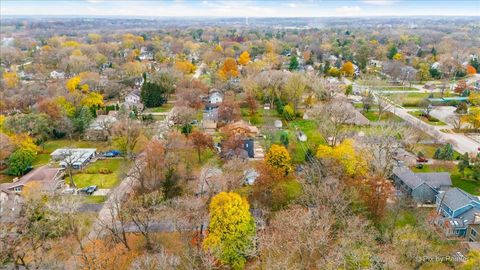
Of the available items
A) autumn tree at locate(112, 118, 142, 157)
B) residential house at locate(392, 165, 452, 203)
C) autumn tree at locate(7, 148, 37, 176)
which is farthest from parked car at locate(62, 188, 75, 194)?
residential house at locate(392, 165, 452, 203)

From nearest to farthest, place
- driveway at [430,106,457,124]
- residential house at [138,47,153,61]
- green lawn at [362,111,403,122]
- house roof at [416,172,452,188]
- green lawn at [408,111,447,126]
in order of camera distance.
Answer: house roof at [416,172,452,188], green lawn at [408,111,447,126], green lawn at [362,111,403,122], driveway at [430,106,457,124], residential house at [138,47,153,61]

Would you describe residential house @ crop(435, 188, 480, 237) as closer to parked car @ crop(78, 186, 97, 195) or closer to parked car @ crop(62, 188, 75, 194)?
parked car @ crop(78, 186, 97, 195)

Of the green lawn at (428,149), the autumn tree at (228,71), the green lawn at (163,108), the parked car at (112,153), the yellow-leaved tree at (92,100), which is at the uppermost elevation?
the autumn tree at (228,71)

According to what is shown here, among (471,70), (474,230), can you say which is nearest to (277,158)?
(474,230)

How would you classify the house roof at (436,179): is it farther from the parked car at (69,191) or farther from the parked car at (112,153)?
the parked car at (69,191)

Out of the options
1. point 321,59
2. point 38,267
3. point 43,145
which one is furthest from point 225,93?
point 321,59

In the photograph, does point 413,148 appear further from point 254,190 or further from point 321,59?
point 321,59

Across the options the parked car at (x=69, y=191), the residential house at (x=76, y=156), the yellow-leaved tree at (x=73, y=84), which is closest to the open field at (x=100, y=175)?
the residential house at (x=76, y=156)
